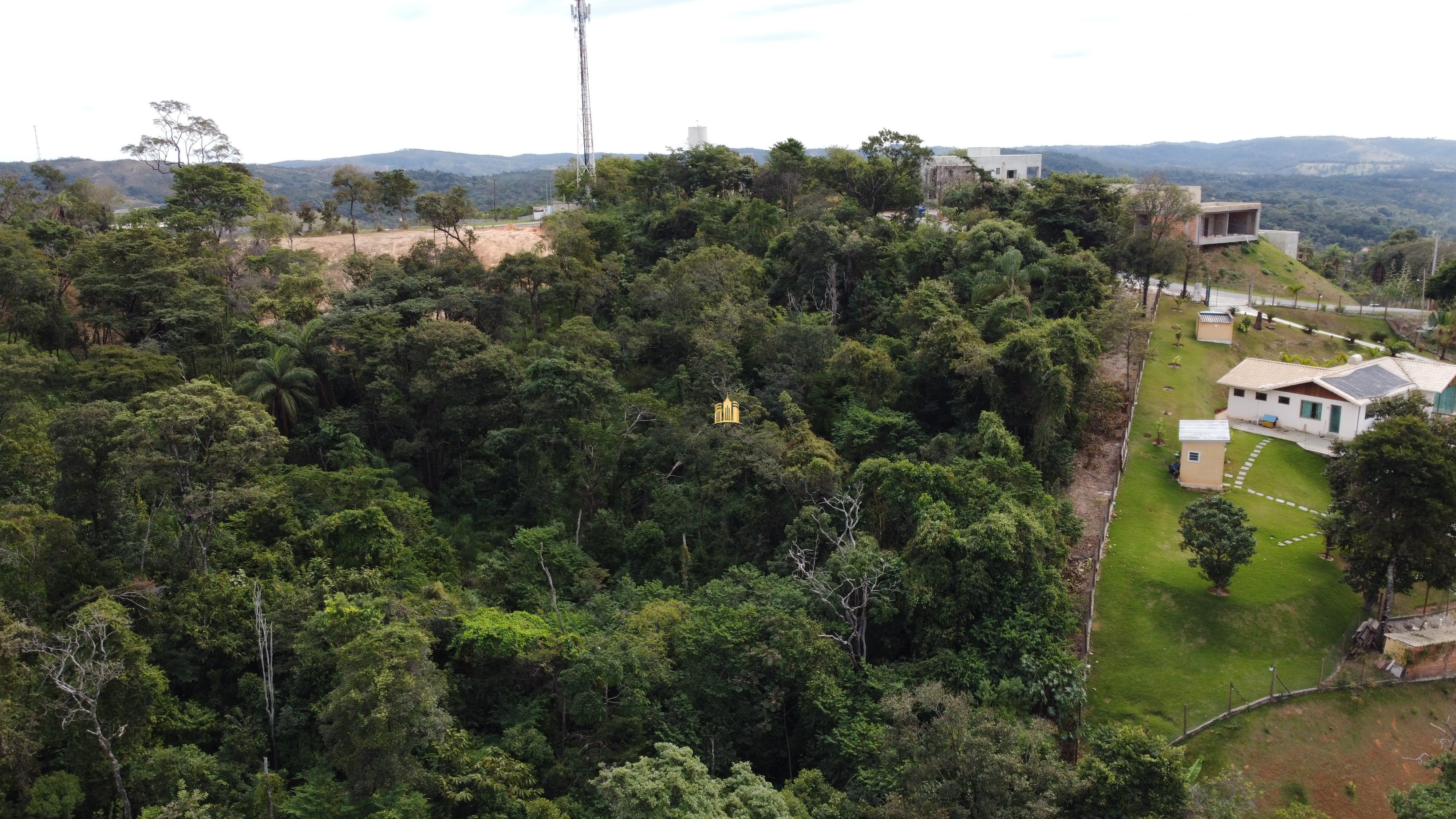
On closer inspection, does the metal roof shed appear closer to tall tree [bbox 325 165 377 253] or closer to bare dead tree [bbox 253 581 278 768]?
bare dead tree [bbox 253 581 278 768]

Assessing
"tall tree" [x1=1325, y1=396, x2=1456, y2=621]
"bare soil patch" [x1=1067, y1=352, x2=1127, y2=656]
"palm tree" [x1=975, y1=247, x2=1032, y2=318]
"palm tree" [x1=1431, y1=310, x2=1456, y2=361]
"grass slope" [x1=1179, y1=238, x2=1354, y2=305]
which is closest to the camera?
"tall tree" [x1=1325, y1=396, x2=1456, y2=621]

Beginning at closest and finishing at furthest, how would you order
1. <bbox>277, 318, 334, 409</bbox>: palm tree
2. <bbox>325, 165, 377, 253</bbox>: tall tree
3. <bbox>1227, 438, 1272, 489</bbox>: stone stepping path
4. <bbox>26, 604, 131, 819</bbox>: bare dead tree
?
<bbox>26, 604, 131, 819</bbox>: bare dead tree, <bbox>1227, 438, 1272, 489</bbox>: stone stepping path, <bbox>277, 318, 334, 409</bbox>: palm tree, <bbox>325, 165, 377, 253</bbox>: tall tree

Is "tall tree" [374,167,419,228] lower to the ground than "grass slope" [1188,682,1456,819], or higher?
higher

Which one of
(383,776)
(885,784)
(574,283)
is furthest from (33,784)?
(574,283)

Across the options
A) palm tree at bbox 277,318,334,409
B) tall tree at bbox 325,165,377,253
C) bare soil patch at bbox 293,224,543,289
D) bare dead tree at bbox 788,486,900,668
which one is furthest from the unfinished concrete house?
tall tree at bbox 325,165,377,253

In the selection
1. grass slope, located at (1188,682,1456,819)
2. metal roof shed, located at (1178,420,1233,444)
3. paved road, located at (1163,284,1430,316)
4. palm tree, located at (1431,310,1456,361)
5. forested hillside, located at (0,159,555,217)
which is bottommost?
grass slope, located at (1188,682,1456,819)
